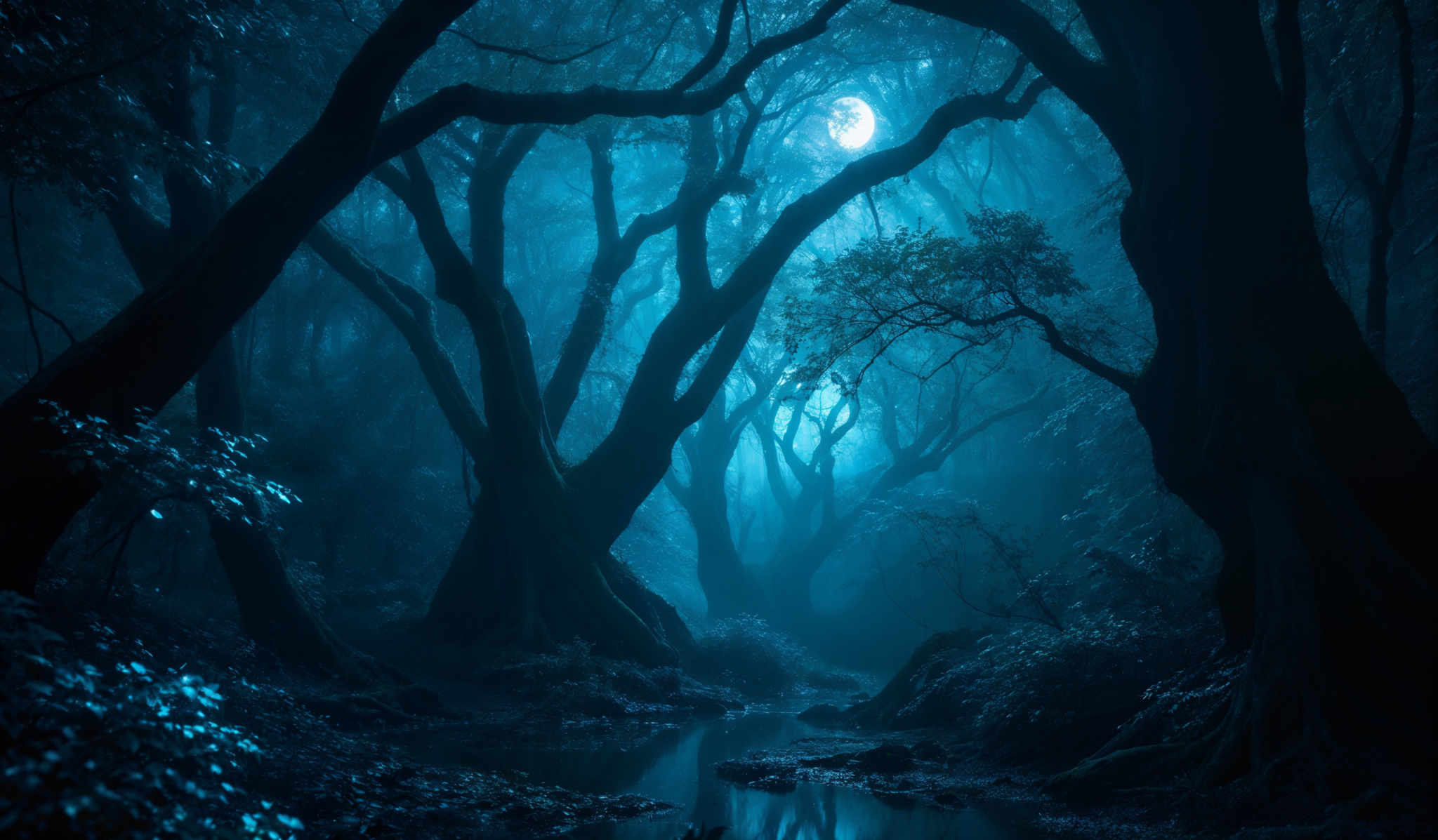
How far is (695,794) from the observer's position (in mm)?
7148

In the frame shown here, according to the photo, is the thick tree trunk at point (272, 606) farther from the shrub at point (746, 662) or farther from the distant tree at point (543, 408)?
the shrub at point (746, 662)

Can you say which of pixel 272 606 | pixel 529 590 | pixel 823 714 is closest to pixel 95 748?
pixel 272 606

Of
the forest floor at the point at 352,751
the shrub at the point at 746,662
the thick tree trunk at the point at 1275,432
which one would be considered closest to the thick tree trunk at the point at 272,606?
the forest floor at the point at 352,751

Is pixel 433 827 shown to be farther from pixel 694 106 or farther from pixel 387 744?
pixel 694 106

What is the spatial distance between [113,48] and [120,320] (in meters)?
2.93

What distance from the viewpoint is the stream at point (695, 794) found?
613 cm

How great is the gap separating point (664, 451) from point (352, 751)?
813 centimetres

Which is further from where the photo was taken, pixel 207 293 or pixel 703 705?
pixel 703 705

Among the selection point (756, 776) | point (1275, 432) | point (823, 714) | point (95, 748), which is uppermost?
point (1275, 432)

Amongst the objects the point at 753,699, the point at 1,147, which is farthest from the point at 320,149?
the point at 753,699

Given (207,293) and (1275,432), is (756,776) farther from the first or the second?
(207,293)

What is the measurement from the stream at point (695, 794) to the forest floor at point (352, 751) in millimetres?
71

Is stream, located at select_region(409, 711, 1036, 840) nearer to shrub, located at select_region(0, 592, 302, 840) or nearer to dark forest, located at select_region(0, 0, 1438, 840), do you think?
dark forest, located at select_region(0, 0, 1438, 840)

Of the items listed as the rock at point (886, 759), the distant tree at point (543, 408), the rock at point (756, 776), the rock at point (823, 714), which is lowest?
the rock at point (756, 776)
